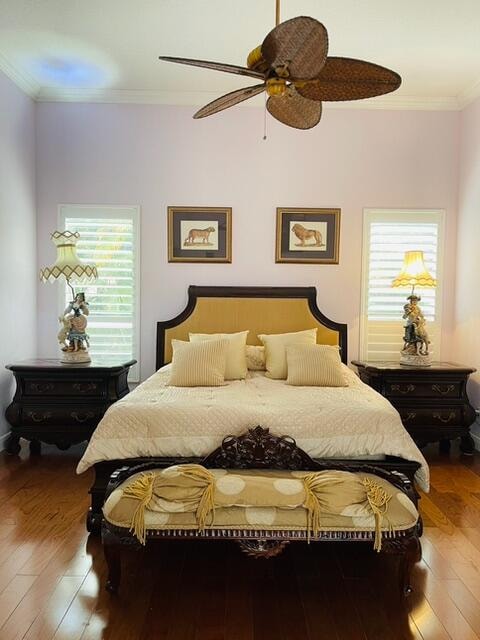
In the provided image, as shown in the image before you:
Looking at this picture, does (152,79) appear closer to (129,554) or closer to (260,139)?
(260,139)

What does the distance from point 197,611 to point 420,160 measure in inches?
162

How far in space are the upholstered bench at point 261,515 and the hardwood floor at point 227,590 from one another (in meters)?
0.17

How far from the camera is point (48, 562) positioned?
7.52ft

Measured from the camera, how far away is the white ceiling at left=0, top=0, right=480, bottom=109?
120 inches

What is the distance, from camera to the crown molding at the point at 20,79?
379 cm

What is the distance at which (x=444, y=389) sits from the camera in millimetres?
3914

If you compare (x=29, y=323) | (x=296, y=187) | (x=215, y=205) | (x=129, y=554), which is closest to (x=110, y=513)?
(x=129, y=554)

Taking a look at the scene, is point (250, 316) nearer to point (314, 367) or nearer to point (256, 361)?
point (256, 361)

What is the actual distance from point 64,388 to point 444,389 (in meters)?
3.12

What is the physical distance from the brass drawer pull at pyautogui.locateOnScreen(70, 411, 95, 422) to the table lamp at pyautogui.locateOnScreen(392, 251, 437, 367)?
8.75 feet

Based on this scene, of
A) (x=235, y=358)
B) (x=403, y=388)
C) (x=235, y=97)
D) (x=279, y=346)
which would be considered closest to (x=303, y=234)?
(x=279, y=346)

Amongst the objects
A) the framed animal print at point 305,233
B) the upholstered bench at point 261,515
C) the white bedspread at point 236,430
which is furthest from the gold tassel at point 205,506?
the framed animal print at point 305,233

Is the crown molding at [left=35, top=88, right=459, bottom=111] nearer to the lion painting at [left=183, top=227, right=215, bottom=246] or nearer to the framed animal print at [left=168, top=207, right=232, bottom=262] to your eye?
the framed animal print at [left=168, top=207, right=232, bottom=262]

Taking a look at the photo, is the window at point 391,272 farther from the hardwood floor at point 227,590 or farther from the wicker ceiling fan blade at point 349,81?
the wicker ceiling fan blade at point 349,81
